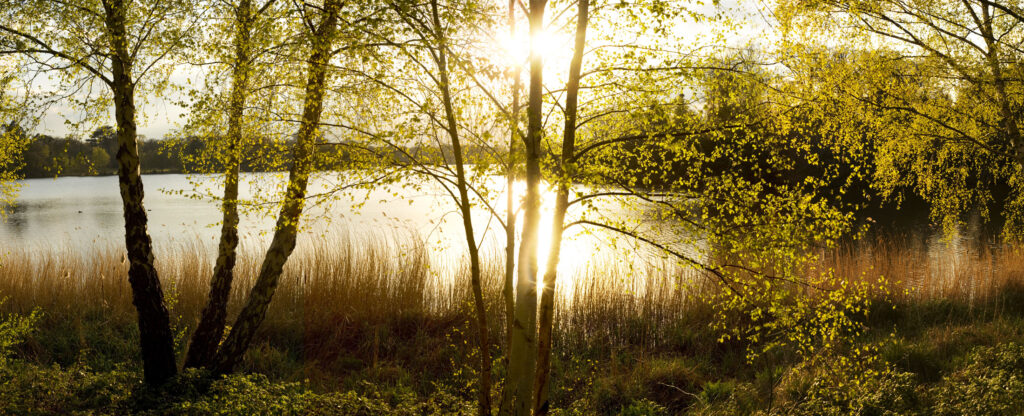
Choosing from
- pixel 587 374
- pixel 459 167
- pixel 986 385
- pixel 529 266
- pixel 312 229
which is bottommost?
pixel 587 374

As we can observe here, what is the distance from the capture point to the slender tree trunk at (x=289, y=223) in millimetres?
5047

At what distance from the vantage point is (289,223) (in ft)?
16.6

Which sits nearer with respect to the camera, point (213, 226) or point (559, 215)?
point (559, 215)

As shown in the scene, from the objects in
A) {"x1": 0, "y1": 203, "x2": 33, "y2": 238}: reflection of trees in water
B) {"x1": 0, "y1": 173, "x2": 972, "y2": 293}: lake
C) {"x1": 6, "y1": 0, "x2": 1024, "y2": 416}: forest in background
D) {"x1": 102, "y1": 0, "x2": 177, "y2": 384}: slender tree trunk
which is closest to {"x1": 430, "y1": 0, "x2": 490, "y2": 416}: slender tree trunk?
{"x1": 6, "y1": 0, "x2": 1024, "y2": 416}: forest in background

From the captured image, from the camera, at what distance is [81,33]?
5523 millimetres

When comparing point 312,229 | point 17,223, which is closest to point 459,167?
point 312,229

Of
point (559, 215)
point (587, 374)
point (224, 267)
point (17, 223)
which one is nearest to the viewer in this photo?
point (559, 215)

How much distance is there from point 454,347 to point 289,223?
2414mm

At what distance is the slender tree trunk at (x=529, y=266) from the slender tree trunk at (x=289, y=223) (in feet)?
5.34

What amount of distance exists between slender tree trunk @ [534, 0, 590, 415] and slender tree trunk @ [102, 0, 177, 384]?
3530 mm

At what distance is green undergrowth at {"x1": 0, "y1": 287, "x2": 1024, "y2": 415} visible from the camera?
5.25 meters

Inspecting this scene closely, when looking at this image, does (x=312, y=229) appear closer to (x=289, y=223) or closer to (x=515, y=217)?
(x=289, y=223)

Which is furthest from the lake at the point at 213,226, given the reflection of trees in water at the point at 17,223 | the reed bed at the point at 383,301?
the reed bed at the point at 383,301

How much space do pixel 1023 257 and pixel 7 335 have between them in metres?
13.7
